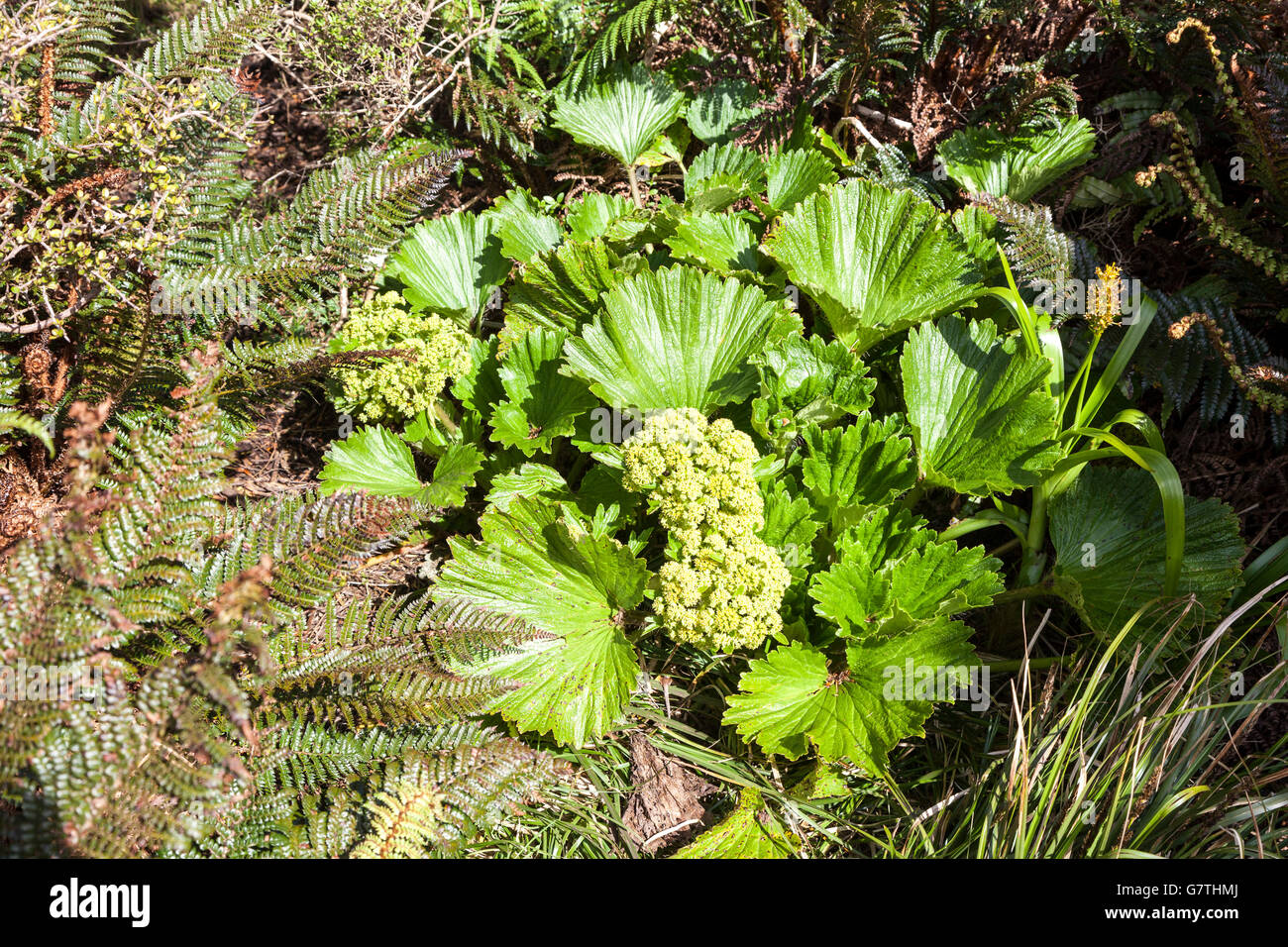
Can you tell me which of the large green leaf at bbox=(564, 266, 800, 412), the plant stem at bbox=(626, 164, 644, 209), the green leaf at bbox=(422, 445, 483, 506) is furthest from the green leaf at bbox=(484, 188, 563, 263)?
the green leaf at bbox=(422, 445, 483, 506)

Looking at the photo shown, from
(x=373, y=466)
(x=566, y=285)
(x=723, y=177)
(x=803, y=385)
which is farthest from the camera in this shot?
(x=723, y=177)

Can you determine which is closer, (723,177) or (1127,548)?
(1127,548)

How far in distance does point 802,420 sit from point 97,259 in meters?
2.09

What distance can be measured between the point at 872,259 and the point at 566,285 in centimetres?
97

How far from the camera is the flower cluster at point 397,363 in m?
2.62

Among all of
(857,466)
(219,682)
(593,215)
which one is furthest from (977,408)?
(219,682)

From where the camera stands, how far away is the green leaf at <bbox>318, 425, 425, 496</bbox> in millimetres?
2635

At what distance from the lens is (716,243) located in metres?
2.89

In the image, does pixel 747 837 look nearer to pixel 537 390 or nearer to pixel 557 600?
pixel 557 600

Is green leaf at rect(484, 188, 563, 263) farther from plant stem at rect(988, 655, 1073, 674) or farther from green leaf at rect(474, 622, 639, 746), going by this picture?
plant stem at rect(988, 655, 1073, 674)

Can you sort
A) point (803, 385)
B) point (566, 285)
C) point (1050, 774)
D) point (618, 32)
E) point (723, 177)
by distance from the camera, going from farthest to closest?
point (618, 32)
point (723, 177)
point (566, 285)
point (803, 385)
point (1050, 774)

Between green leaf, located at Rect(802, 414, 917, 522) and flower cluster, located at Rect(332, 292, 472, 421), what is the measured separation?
1100 millimetres

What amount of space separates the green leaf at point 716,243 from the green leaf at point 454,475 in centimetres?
91
